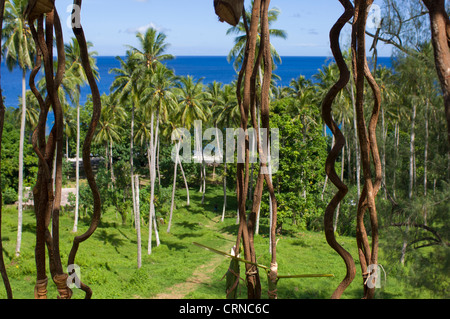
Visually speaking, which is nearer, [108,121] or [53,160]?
[53,160]

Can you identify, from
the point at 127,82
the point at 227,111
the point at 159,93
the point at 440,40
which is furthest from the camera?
the point at 227,111

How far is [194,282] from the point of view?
48.2 feet

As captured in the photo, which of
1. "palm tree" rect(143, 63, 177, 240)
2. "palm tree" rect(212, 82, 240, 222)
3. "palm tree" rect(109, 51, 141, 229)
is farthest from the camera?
"palm tree" rect(212, 82, 240, 222)

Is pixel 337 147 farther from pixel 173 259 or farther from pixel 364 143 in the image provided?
pixel 173 259

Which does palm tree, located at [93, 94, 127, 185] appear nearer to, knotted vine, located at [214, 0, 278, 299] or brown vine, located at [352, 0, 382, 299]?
knotted vine, located at [214, 0, 278, 299]

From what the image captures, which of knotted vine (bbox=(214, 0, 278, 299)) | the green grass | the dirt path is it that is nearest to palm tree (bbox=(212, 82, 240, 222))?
the green grass

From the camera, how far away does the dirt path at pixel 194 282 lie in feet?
44.5

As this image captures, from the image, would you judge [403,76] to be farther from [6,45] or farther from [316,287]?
[6,45]

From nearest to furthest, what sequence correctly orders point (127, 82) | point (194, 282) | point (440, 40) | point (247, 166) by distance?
point (440, 40) → point (247, 166) → point (194, 282) → point (127, 82)

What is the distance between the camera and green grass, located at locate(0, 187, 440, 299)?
1370cm

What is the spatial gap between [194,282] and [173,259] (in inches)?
143

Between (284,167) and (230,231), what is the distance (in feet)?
17.3

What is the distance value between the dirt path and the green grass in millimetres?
197

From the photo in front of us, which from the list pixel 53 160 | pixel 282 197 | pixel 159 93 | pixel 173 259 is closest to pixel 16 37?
pixel 159 93
